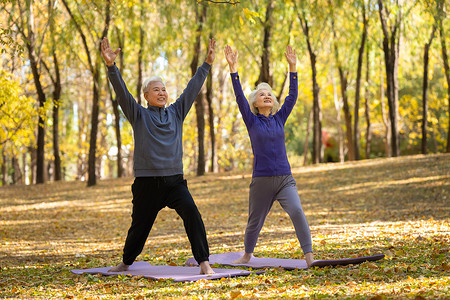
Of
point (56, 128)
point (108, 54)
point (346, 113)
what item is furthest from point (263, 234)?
point (346, 113)

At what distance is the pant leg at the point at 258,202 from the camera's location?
6.05 meters

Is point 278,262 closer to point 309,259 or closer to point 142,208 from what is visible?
point 309,259

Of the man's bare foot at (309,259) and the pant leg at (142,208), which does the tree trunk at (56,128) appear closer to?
the pant leg at (142,208)

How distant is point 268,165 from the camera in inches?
237

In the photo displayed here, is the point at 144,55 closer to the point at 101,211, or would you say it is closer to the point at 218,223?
the point at 101,211

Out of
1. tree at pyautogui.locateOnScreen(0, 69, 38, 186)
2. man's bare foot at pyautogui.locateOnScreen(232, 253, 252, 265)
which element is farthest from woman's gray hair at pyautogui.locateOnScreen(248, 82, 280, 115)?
tree at pyautogui.locateOnScreen(0, 69, 38, 186)

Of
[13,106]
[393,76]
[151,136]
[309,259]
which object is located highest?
[393,76]

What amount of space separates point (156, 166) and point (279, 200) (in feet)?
4.39

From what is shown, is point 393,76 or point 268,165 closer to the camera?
point 268,165

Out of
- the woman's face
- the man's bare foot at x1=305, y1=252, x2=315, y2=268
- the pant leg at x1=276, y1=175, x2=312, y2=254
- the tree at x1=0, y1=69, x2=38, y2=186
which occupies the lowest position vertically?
the man's bare foot at x1=305, y1=252, x2=315, y2=268

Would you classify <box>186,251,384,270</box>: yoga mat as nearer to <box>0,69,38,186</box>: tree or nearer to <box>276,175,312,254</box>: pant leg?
<box>276,175,312,254</box>: pant leg

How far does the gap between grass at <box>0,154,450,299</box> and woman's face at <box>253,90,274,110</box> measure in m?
1.74

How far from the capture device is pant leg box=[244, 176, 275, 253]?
6051 millimetres

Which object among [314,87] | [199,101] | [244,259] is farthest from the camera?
[314,87]
